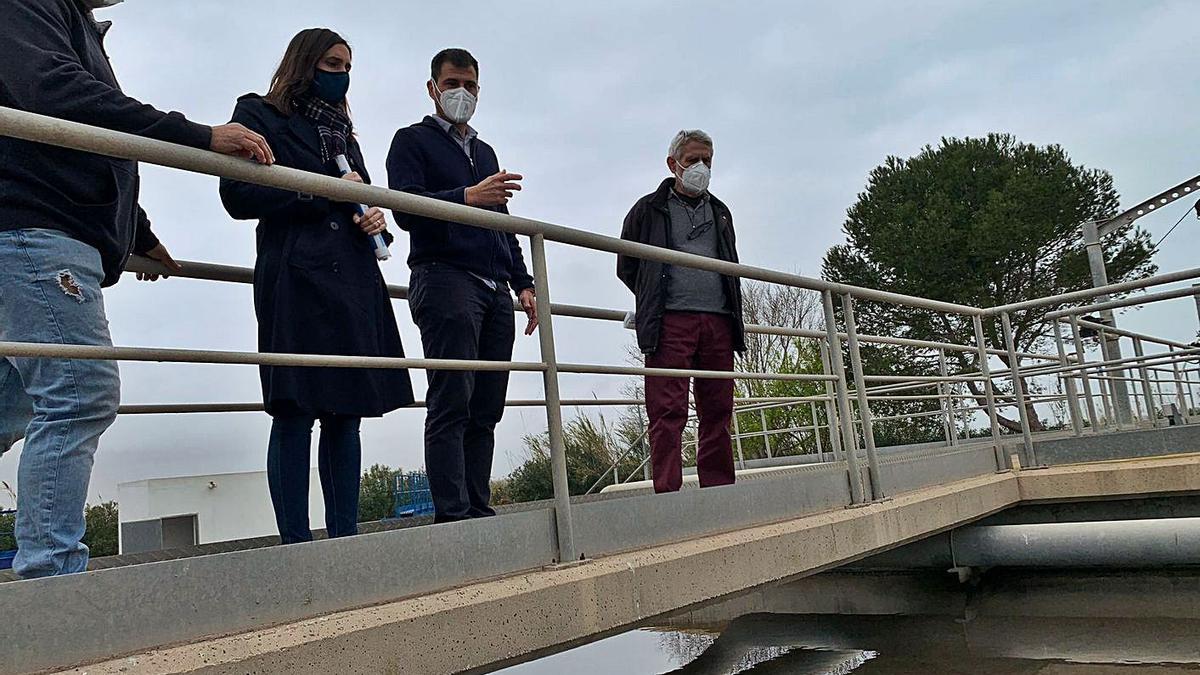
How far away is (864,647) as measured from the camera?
4.74m

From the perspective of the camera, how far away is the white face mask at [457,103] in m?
2.94

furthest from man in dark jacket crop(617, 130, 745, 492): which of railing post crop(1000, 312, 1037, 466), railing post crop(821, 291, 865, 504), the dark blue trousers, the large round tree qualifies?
the large round tree

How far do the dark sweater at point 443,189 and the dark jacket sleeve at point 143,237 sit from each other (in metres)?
0.67

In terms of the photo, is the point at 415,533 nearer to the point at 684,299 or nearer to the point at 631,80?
the point at 684,299

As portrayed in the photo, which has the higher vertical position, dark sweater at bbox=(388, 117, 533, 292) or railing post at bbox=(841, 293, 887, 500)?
dark sweater at bbox=(388, 117, 533, 292)

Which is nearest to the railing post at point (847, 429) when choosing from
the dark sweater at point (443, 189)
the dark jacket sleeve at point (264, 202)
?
the dark sweater at point (443, 189)

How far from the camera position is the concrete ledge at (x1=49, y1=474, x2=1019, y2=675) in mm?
1702

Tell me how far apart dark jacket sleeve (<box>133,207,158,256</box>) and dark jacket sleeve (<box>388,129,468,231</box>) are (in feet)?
2.22

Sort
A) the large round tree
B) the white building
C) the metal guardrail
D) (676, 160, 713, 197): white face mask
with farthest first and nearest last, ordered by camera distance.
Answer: the large round tree, (676, 160, 713, 197): white face mask, the white building, the metal guardrail

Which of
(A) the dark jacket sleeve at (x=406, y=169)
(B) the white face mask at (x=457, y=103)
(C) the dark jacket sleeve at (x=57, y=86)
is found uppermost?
(B) the white face mask at (x=457, y=103)

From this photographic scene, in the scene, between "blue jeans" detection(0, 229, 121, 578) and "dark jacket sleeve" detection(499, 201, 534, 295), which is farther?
"dark jacket sleeve" detection(499, 201, 534, 295)

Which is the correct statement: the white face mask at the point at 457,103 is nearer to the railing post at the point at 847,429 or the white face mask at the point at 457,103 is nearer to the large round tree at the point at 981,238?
the railing post at the point at 847,429

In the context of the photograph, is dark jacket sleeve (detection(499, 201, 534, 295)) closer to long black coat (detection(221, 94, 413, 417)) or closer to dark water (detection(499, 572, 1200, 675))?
long black coat (detection(221, 94, 413, 417))

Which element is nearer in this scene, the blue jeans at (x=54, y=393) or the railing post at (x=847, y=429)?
the blue jeans at (x=54, y=393)
